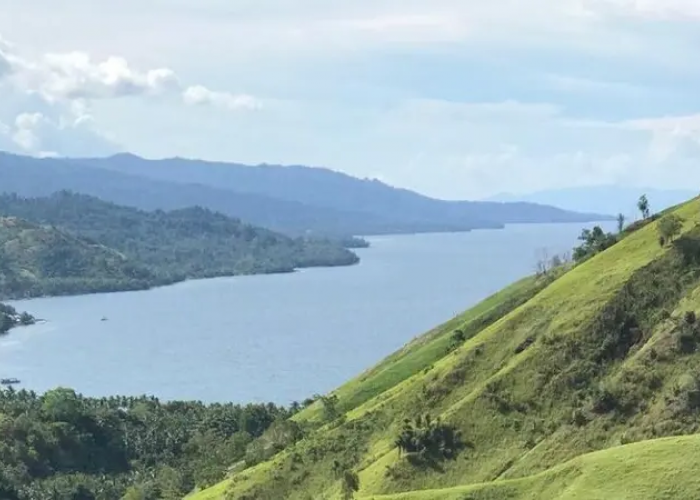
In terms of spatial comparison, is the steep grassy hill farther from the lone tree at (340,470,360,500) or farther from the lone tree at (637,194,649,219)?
the lone tree at (637,194,649,219)

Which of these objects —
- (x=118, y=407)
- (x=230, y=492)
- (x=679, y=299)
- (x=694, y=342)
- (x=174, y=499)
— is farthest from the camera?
(x=118, y=407)

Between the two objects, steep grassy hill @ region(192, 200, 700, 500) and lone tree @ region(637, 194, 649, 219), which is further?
lone tree @ region(637, 194, 649, 219)

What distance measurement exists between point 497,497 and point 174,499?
6975 cm

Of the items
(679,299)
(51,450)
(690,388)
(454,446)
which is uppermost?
(679,299)

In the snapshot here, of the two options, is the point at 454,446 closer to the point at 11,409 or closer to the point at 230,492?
the point at 230,492

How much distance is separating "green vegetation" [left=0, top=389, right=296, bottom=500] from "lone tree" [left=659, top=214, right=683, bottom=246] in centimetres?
6082

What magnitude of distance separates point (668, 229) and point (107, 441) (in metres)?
111

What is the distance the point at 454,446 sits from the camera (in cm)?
7600

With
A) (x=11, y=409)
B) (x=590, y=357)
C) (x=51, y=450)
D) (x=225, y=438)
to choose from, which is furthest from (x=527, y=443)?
(x=11, y=409)

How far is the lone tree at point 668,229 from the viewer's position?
90.5 meters

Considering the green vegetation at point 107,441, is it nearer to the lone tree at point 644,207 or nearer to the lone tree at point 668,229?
the lone tree at point 644,207

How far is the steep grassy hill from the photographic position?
70.6 meters

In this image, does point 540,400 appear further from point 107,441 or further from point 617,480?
point 107,441

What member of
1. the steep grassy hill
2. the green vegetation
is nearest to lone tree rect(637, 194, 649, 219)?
the steep grassy hill
